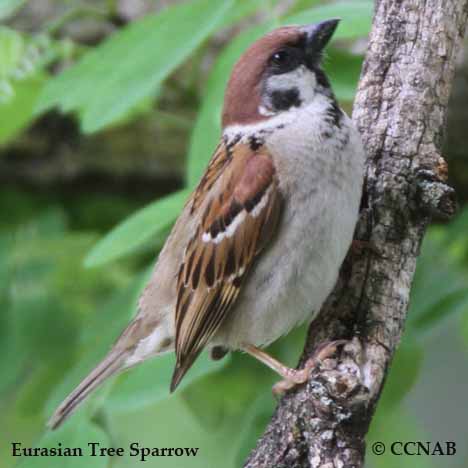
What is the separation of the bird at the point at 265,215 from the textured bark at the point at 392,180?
8cm

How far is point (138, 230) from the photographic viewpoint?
2826 mm

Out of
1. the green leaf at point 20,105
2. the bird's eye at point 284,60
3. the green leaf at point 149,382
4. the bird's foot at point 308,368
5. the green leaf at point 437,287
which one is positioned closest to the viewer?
the bird's foot at point 308,368

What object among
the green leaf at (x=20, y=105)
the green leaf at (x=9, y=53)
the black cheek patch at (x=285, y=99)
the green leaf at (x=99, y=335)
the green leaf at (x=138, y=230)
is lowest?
the green leaf at (x=99, y=335)

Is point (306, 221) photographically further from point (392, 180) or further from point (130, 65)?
point (130, 65)

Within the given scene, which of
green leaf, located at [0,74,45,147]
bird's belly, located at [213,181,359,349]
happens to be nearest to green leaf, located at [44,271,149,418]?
bird's belly, located at [213,181,359,349]

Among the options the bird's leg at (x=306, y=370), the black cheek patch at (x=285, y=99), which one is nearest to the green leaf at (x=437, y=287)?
the bird's leg at (x=306, y=370)

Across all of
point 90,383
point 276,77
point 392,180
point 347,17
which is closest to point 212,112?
point 276,77

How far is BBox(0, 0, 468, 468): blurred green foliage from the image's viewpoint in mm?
2818

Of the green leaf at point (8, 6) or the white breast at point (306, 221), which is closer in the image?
the white breast at point (306, 221)

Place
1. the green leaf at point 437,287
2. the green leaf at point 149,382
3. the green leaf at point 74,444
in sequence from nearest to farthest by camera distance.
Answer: the green leaf at point 74,444
the green leaf at point 149,382
the green leaf at point 437,287

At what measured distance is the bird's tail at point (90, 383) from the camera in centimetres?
286

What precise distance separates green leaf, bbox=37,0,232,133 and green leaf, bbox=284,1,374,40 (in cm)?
24

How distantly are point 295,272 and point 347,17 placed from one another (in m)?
0.71

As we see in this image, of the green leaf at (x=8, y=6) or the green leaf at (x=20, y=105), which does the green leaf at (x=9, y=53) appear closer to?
the green leaf at (x=20, y=105)
